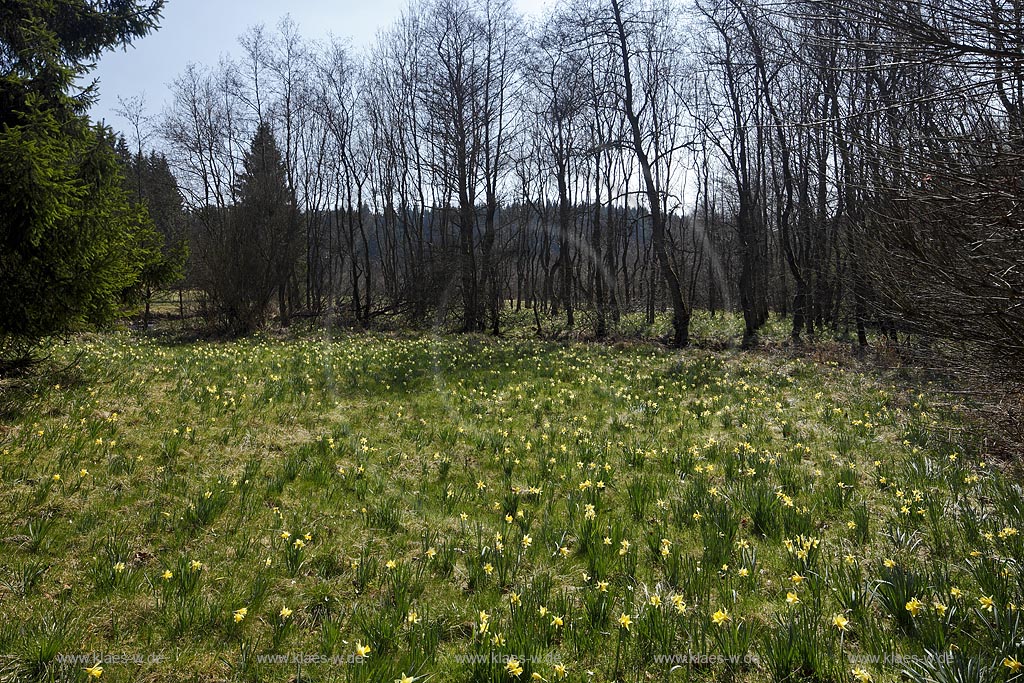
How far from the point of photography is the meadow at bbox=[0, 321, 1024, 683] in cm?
219

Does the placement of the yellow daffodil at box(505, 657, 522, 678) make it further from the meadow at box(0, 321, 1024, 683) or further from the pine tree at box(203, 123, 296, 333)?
the pine tree at box(203, 123, 296, 333)

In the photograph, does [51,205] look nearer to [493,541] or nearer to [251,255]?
[493,541]

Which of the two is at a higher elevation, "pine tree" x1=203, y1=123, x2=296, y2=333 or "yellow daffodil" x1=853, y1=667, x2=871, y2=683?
"pine tree" x1=203, y1=123, x2=296, y2=333

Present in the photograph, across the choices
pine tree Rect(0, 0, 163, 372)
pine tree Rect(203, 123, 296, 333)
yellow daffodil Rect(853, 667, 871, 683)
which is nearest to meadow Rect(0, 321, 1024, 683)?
yellow daffodil Rect(853, 667, 871, 683)

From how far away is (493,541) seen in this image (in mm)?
3270

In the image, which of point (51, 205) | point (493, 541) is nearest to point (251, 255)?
point (51, 205)

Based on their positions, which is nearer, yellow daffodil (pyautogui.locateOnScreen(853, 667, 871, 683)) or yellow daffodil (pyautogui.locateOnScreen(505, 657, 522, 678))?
yellow daffodil (pyautogui.locateOnScreen(853, 667, 871, 683))

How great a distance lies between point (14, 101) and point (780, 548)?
11.7 meters

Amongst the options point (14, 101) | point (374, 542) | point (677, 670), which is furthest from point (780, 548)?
point (14, 101)

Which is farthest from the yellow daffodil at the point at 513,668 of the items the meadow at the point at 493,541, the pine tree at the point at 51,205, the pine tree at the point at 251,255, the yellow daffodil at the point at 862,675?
the pine tree at the point at 251,255

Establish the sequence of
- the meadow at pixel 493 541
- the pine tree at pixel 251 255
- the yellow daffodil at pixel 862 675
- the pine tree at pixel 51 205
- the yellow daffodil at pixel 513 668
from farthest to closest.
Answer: the pine tree at pixel 251 255 → the pine tree at pixel 51 205 → the meadow at pixel 493 541 → the yellow daffodil at pixel 513 668 → the yellow daffodil at pixel 862 675

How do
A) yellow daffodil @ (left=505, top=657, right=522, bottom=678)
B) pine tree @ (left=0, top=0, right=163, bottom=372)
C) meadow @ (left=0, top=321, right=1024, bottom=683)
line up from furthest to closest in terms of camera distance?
pine tree @ (left=0, top=0, right=163, bottom=372)
meadow @ (left=0, top=321, right=1024, bottom=683)
yellow daffodil @ (left=505, top=657, right=522, bottom=678)

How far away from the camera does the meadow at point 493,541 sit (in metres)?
2.19

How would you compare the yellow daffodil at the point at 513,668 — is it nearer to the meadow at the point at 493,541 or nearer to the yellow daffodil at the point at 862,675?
the meadow at the point at 493,541
